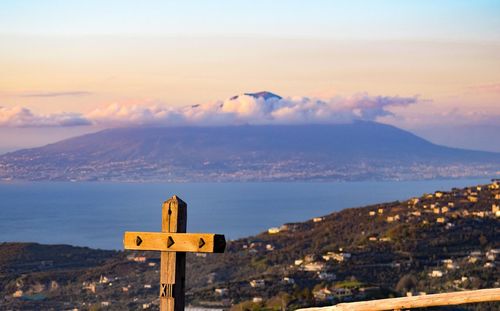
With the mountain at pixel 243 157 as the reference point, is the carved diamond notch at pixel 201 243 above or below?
below

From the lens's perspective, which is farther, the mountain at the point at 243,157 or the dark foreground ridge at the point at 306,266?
the mountain at the point at 243,157

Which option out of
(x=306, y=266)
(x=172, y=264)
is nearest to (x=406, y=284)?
(x=306, y=266)

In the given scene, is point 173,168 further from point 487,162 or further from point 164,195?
point 487,162

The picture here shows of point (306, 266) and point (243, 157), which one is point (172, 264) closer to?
point (306, 266)

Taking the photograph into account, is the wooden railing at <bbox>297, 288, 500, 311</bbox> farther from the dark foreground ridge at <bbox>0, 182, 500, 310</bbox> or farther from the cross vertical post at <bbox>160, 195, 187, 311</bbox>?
the dark foreground ridge at <bbox>0, 182, 500, 310</bbox>

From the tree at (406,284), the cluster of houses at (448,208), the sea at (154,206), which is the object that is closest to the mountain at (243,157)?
the sea at (154,206)

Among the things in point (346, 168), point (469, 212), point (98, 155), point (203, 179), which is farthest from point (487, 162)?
point (469, 212)

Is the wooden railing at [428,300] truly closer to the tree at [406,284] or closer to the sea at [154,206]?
the tree at [406,284]
